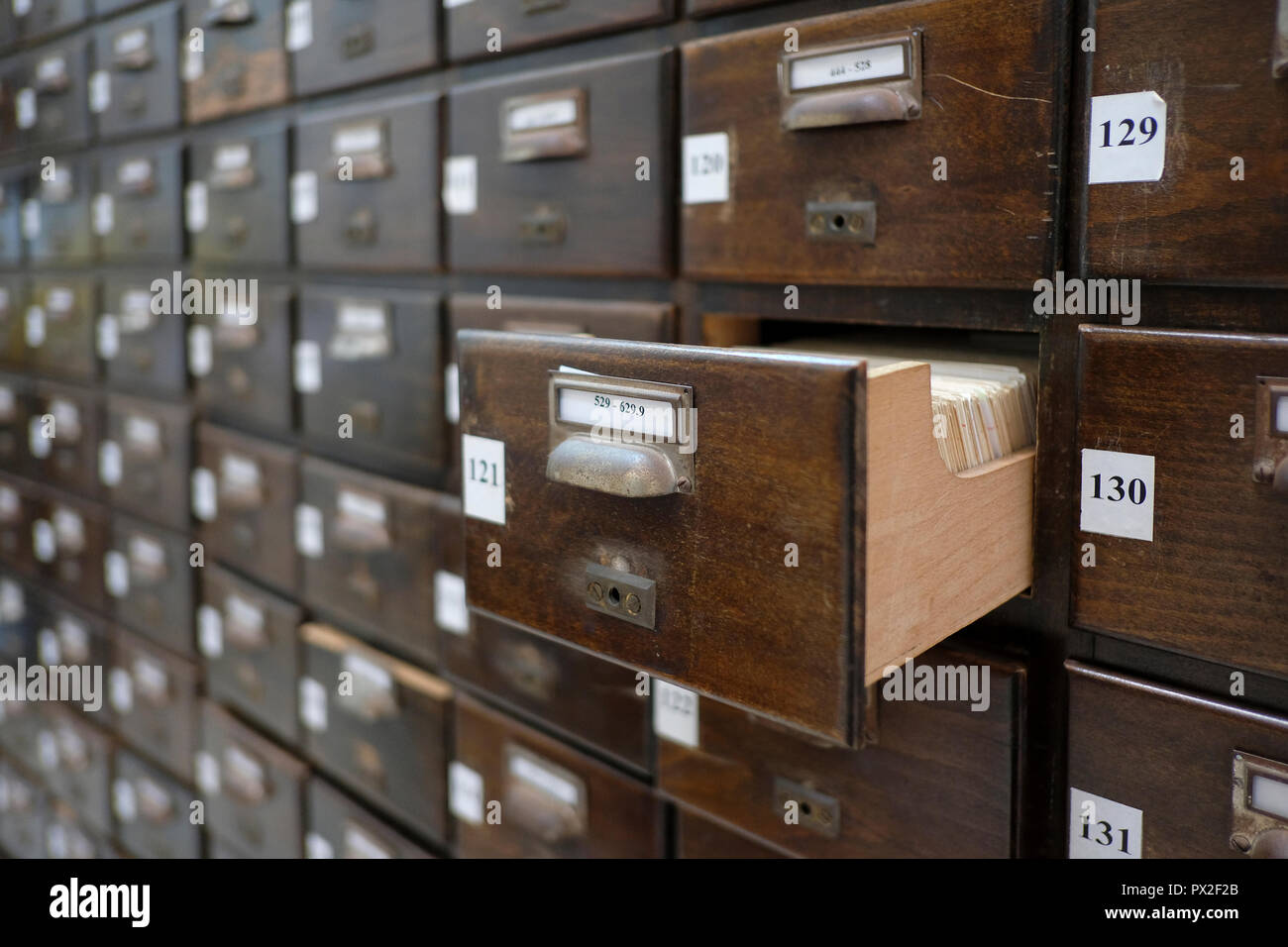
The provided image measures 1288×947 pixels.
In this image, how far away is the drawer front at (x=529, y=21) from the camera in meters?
0.91

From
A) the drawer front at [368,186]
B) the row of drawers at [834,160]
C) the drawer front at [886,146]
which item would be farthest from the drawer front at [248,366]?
the drawer front at [886,146]

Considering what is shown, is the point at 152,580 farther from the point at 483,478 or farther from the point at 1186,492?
the point at 1186,492

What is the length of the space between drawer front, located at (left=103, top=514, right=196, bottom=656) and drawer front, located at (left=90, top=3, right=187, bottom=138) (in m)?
0.66

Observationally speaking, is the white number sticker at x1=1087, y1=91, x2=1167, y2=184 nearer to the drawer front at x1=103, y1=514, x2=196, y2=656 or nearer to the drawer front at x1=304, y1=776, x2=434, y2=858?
the drawer front at x1=304, y1=776, x2=434, y2=858

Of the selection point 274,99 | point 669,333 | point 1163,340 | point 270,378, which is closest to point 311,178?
point 274,99

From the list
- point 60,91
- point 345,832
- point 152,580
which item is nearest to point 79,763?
point 152,580

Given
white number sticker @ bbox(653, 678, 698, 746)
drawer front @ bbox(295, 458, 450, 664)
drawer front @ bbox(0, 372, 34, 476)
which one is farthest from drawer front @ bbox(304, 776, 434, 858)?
drawer front @ bbox(0, 372, 34, 476)

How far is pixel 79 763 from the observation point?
7.12 feet

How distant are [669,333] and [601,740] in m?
0.40

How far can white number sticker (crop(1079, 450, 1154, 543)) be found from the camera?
65 cm

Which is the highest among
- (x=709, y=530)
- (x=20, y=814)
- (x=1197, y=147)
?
(x=1197, y=147)

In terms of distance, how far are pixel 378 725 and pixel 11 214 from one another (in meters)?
1.57

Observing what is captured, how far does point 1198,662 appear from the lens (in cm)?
65
